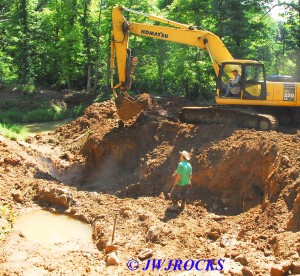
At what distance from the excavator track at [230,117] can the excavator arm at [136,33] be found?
134 cm

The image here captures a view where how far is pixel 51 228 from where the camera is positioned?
33.2 ft

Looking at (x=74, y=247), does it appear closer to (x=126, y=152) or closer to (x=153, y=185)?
(x=153, y=185)

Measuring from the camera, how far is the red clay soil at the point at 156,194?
7.80 meters

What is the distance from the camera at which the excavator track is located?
501 inches

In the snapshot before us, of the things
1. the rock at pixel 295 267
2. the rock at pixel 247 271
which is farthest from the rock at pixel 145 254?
the rock at pixel 295 267

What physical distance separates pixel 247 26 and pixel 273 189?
43.2 feet

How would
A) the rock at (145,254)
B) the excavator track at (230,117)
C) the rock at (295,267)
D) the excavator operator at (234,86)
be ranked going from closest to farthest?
1. the rock at (295,267)
2. the rock at (145,254)
3. the excavator track at (230,117)
4. the excavator operator at (234,86)

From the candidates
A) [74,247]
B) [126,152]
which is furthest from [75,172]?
[74,247]

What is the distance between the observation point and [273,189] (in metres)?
9.22

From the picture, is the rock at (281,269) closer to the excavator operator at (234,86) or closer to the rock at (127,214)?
the rock at (127,214)

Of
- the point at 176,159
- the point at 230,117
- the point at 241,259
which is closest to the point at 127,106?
the point at 176,159

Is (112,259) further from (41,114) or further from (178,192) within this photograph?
(41,114)

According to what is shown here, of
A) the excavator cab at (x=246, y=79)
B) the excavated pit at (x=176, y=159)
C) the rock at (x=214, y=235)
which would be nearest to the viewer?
the rock at (x=214, y=235)

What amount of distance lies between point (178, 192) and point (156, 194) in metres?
1.64
